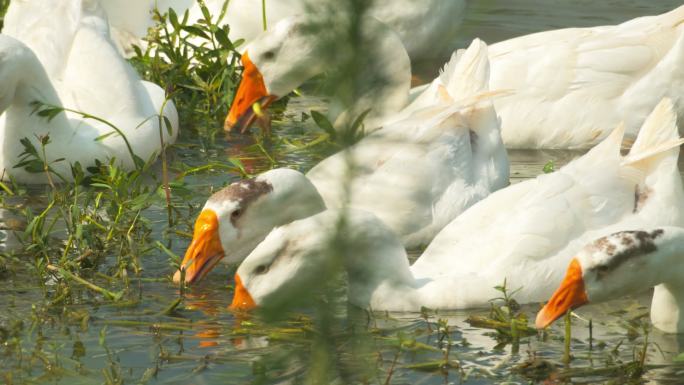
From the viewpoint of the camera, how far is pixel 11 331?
4.98 metres

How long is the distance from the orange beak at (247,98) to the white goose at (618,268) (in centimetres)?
343

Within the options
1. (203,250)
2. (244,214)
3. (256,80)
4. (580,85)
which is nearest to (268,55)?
(256,80)

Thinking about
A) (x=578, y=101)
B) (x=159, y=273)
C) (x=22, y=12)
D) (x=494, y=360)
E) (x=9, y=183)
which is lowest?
(x=494, y=360)

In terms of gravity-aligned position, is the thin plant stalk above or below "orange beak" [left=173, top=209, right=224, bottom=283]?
below

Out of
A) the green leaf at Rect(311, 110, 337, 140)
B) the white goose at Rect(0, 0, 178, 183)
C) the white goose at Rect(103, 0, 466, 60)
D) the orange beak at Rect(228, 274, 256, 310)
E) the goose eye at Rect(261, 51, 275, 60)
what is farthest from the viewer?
the white goose at Rect(103, 0, 466, 60)

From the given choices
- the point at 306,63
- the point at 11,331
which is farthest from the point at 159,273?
the point at 306,63

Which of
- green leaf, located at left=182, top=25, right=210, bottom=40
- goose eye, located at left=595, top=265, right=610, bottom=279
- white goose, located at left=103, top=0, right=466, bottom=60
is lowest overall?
goose eye, located at left=595, top=265, right=610, bottom=279

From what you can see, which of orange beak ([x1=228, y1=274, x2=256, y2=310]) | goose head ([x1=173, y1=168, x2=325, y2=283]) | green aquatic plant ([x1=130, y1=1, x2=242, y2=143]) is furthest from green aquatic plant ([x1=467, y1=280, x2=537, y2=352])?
green aquatic plant ([x1=130, y1=1, x2=242, y2=143])

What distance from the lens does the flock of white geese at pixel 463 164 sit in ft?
16.8

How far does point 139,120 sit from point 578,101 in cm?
262

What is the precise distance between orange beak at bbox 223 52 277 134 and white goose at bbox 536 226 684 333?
3.43 metres

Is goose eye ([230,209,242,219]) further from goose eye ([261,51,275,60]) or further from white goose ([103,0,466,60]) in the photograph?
white goose ([103,0,466,60])

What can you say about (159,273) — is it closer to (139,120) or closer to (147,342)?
(147,342)

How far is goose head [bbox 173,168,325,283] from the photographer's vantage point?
5.75 m
